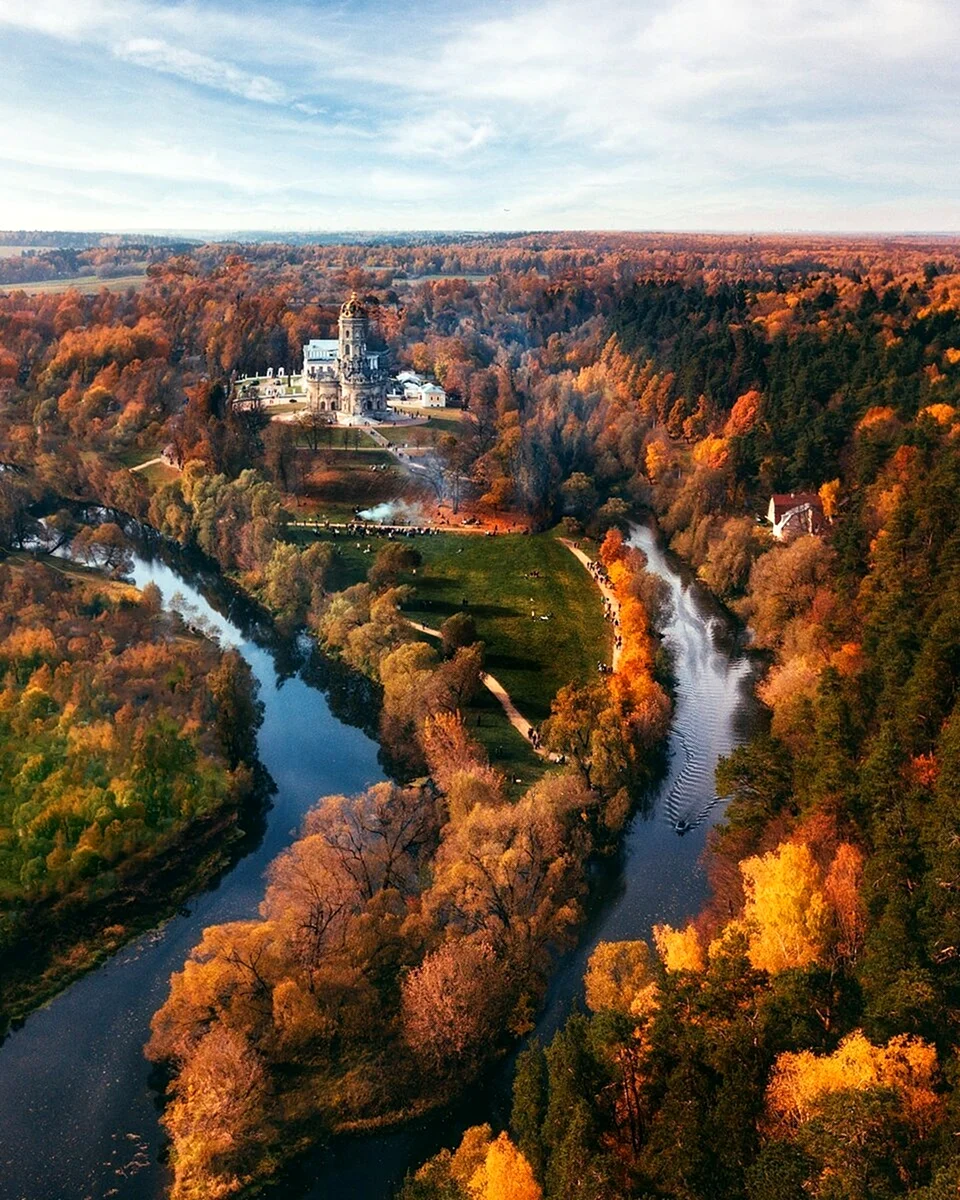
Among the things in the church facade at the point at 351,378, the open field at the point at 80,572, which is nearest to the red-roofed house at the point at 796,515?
the open field at the point at 80,572

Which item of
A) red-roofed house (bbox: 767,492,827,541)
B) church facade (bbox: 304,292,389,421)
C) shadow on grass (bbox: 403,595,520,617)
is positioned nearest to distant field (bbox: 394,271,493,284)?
church facade (bbox: 304,292,389,421)

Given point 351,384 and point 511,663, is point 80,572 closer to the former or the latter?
point 511,663

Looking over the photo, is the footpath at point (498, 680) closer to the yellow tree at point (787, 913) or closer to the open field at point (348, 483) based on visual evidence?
the yellow tree at point (787, 913)

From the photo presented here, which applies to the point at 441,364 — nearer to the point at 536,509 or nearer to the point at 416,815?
the point at 536,509

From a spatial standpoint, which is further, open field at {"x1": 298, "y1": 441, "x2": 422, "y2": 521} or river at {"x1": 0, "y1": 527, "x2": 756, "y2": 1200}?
open field at {"x1": 298, "y1": 441, "x2": 422, "y2": 521}

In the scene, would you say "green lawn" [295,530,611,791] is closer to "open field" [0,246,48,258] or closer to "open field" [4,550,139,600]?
"open field" [4,550,139,600]

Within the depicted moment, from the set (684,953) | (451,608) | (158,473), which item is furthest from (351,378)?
(684,953)
